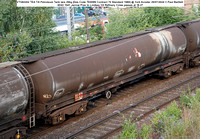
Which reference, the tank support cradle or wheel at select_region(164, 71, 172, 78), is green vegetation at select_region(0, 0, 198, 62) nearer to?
wheel at select_region(164, 71, 172, 78)

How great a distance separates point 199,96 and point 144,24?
63.7 ft

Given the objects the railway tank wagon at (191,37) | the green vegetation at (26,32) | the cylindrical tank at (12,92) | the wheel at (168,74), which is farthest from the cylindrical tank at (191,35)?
the cylindrical tank at (12,92)

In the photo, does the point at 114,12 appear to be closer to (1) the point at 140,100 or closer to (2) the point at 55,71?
(1) the point at 140,100

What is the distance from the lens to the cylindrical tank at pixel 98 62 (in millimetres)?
11258

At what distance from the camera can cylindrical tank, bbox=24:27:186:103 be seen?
36.9 ft

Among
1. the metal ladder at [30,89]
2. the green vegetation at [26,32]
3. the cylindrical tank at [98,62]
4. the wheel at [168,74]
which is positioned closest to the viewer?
the metal ladder at [30,89]

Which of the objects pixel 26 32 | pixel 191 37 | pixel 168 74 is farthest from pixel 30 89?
pixel 191 37

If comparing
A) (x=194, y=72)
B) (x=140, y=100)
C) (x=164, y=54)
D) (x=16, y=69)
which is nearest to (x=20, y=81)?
(x=16, y=69)

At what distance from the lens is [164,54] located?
1733 cm

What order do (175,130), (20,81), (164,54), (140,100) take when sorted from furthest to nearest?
1. (164,54)
2. (140,100)
3. (20,81)
4. (175,130)

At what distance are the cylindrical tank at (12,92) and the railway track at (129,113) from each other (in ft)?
8.09

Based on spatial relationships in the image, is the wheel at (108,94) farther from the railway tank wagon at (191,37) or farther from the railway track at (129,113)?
the railway tank wagon at (191,37)

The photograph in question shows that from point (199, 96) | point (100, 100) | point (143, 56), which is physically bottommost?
point (100, 100)

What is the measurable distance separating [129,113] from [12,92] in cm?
617
